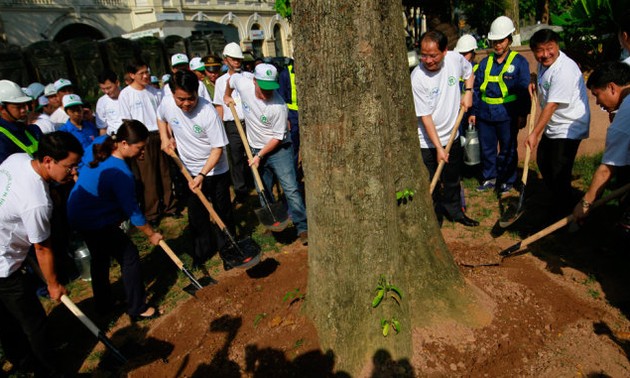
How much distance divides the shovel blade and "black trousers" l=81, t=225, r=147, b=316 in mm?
1388

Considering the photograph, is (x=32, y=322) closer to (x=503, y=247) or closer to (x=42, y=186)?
(x=42, y=186)

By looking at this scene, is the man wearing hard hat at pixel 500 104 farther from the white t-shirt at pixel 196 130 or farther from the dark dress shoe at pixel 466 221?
the white t-shirt at pixel 196 130

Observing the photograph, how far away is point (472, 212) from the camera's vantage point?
5.21 m

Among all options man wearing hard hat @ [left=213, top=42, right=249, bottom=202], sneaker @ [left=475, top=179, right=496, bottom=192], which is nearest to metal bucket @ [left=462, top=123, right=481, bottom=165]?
sneaker @ [left=475, top=179, right=496, bottom=192]

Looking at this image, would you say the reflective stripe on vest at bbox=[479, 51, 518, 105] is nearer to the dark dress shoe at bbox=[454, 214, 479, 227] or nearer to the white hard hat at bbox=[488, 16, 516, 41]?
the white hard hat at bbox=[488, 16, 516, 41]

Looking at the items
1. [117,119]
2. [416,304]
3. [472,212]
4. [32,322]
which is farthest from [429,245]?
[117,119]

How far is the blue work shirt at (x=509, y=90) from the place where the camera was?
507 cm

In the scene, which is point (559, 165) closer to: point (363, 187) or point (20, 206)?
point (363, 187)

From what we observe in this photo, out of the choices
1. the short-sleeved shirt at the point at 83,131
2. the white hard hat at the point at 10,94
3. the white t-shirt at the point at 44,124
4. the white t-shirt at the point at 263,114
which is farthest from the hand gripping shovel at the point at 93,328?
the white t-shirt at the point at 44,124

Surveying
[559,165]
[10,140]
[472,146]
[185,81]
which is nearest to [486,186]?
[472,146]

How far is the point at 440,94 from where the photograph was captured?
4.31m

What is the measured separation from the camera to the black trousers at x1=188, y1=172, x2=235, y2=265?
450cm

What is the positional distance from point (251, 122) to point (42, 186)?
2.40m

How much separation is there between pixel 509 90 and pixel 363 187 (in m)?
3.57
